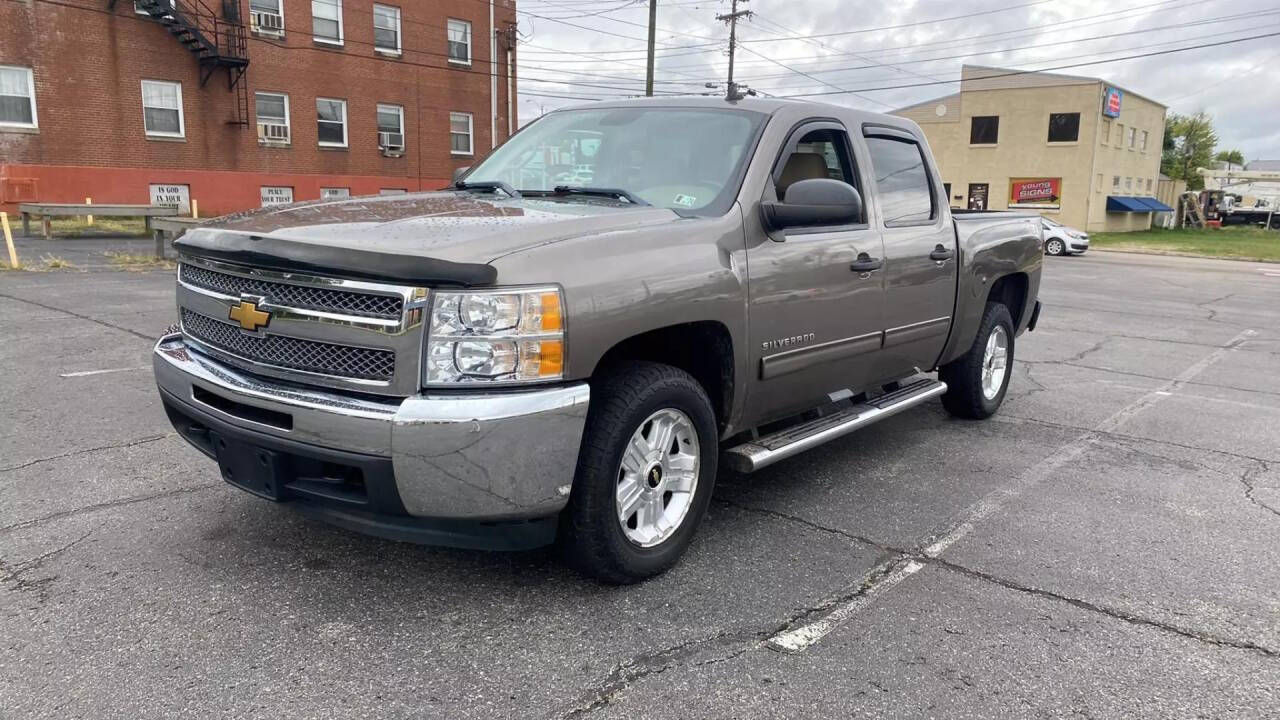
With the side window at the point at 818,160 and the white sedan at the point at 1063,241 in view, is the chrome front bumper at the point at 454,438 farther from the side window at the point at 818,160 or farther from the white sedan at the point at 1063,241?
the white sedan at the point at 1063,241

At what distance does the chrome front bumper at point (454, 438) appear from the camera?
2.72 m

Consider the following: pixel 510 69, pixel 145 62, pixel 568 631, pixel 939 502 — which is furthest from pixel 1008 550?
pixel 510 69

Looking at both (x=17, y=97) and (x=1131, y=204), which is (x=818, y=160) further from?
(x=1131, y=204)

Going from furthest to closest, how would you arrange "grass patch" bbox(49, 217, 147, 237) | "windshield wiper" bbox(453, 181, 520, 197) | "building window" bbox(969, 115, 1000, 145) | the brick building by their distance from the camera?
"building window" bbox(969, 115, 1000, 145)
the brick building
"grass patch" bbox(49, 217, 147, 237)
"windshield wiper" bbox(453, 181, 520, 197)

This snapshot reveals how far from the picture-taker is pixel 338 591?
3260 mm

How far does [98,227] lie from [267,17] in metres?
7.37

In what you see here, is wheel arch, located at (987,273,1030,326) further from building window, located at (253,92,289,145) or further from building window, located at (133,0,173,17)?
building window, located at (253,92,289,145)

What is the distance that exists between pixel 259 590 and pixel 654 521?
1472mm

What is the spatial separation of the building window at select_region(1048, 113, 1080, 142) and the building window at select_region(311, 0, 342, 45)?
34684 millimetres

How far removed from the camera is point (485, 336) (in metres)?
2.78

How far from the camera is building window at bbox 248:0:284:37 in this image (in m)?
24.2

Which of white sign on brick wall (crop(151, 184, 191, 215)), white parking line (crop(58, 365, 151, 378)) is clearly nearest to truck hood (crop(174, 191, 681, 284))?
white parking line (crop(58, 365, 151, 378))

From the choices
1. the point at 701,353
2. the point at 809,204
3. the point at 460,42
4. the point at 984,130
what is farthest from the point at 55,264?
the point at 984,130

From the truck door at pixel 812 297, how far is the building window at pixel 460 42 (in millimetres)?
26805
